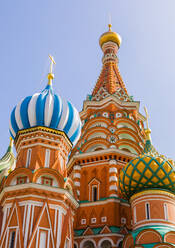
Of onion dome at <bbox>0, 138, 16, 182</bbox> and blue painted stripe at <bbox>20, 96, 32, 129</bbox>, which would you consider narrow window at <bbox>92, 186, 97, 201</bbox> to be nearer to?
onion dome at <bbox>0, 138, 16, 182</bbox>

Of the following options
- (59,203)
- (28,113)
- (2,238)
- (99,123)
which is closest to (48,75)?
(28,113)

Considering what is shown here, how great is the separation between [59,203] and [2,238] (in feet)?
7.52

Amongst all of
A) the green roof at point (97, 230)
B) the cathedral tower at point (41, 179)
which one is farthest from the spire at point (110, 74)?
the green roof at point (97, 230)

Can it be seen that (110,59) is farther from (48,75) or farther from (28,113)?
(28,113)

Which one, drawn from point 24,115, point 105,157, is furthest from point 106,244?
point 24,115

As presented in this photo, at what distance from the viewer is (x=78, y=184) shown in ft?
62.5

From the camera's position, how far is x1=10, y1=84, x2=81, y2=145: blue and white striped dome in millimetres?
15719

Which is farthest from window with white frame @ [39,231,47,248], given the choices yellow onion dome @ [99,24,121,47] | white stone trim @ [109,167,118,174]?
yellow onion dome @ [99,24,121,47]

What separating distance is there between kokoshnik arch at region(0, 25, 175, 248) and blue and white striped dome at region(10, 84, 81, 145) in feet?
0.13

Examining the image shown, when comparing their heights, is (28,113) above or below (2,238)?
above

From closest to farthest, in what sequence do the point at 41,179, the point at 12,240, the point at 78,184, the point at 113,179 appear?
the point at 12,240 → the point at 41,179 → the point at 113,179 → the point at 78,184

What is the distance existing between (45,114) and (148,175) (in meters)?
4.79

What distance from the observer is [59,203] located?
45.8ft

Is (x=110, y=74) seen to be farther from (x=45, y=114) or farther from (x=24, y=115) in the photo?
(x=24, y=115)
